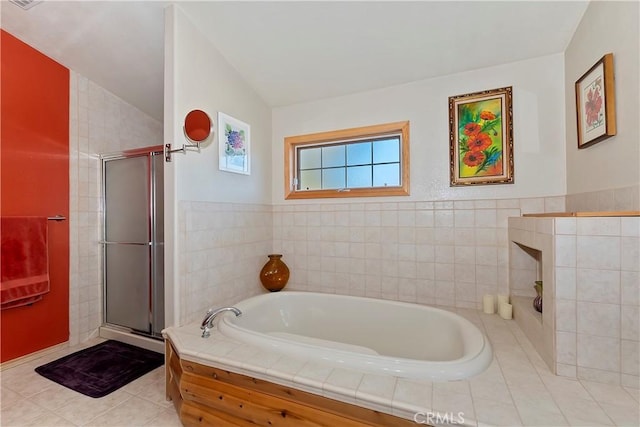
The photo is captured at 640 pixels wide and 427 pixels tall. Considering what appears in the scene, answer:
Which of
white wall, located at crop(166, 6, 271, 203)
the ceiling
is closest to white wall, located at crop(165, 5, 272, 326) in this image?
white wall, located at crop(166, 6, 271, 203)

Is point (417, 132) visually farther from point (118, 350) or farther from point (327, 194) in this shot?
point (118, 350)

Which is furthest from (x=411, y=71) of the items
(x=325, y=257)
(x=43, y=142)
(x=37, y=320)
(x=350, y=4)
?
(x=37, y=320)

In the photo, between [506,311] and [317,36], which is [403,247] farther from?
[317,36]

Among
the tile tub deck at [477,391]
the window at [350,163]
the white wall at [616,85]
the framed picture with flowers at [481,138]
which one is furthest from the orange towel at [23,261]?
the white wall at [616,85]

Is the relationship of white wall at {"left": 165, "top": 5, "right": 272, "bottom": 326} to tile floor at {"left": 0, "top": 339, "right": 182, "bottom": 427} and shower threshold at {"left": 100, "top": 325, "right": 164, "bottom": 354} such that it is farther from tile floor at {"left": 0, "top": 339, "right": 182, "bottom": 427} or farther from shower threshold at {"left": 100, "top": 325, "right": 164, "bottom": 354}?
shower threshold at {"left": 100, "top": 325, "right": 164, "bottom": 354}

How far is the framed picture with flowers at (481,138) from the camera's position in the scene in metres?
1.94

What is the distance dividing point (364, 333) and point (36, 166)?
290 centimetres

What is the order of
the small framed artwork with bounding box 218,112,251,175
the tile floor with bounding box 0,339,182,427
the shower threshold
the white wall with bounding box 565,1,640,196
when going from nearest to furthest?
1. the white wall with bounding box 565,1,640,196
2. the tile floor with bounding box 0,339,182,427
3. the small framed artwork with bounding box 218,112,251,175
4. the shower threshold

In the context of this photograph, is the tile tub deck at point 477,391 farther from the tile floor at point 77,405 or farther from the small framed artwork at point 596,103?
the small framed artwork at point 596,103

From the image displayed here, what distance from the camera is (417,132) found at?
219cm

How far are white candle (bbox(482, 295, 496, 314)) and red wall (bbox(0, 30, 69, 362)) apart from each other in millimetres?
3405

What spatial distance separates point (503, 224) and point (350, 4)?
5.82ft

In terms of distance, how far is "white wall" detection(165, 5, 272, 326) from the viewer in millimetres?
1693

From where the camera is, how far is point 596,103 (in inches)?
55.4
